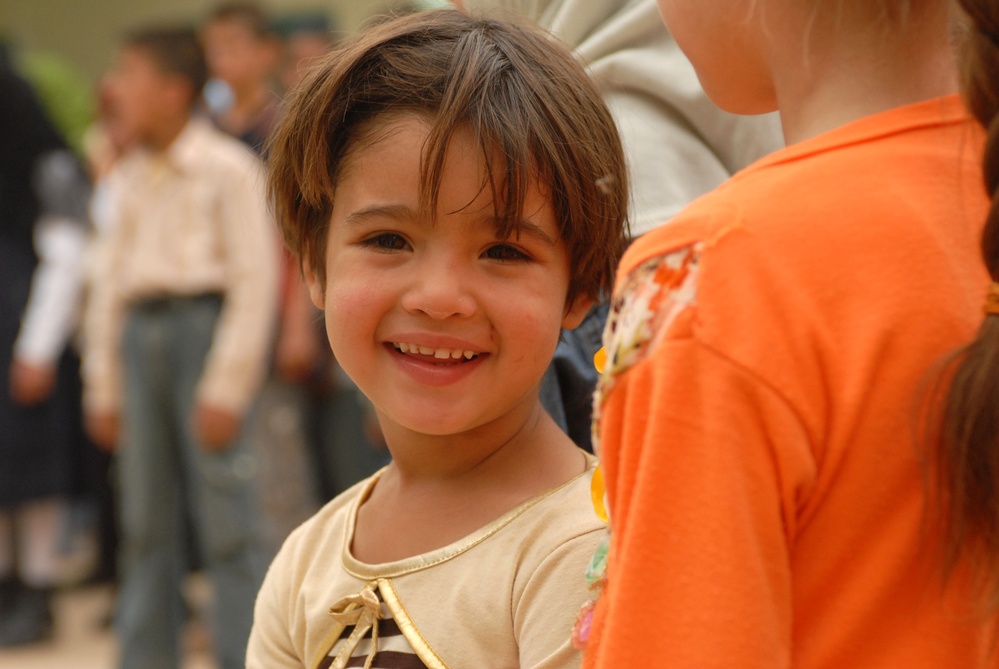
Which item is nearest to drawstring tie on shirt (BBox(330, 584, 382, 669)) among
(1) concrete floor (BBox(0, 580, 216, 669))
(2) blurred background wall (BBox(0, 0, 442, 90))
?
(1) concrete floor (BBox(0, 580, 216, 669))

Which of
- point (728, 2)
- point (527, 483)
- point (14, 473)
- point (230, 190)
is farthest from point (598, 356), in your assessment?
point (14, 473)

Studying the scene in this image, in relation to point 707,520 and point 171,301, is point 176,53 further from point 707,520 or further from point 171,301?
point 707,520

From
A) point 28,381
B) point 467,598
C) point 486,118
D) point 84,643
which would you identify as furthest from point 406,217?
point 84,643

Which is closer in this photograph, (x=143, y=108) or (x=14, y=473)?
(x=143, y=108)

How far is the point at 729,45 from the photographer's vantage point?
3.33 feet

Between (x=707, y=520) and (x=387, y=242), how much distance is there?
630 millimetres

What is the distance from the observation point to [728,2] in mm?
994

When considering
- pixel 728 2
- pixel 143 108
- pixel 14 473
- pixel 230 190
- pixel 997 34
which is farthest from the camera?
pixel 14 473

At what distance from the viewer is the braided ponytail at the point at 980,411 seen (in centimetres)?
80

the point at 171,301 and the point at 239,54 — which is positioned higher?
the point at 239,54

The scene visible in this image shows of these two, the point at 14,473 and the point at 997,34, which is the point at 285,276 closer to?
the point at 14,473

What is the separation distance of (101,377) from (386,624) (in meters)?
2.99

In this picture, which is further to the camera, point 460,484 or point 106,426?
point 106,426

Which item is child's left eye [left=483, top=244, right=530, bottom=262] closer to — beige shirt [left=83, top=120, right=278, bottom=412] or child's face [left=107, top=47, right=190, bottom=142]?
beige shirt [left=83, top=120, right=278, bottom=412]
